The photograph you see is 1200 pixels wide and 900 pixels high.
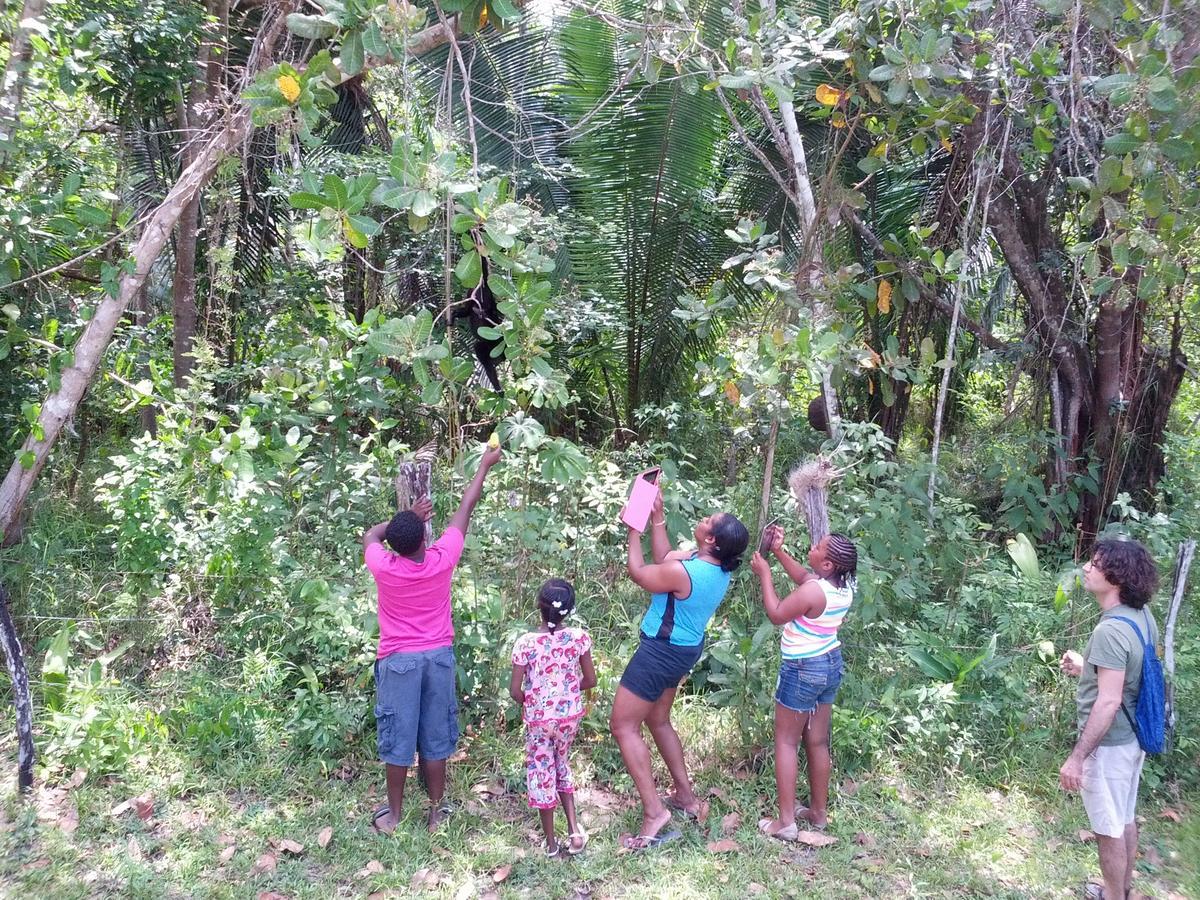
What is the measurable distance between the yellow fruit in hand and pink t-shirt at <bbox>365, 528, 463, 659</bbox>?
5.93 feet

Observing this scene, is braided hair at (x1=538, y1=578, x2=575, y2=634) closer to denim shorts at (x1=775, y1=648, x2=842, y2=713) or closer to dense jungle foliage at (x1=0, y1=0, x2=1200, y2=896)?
dense jungle foliage at (x1=0, y1=0, x2=1200, y2=896)

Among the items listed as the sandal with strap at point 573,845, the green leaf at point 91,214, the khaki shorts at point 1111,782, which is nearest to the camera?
the khaki shorts at point 1111,782

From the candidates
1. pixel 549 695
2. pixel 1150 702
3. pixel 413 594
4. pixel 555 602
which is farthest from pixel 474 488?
pixel 1150 702

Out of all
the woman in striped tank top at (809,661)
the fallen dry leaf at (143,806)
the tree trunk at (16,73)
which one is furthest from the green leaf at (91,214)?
the woman in striped tank top at (809,661)

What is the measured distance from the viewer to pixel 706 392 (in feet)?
14.5

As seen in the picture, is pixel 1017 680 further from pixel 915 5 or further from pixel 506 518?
pixel 915 5

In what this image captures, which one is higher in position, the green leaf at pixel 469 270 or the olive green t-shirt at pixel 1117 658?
the green leaf at pixel 469 270

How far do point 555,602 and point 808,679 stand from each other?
3.74 feet

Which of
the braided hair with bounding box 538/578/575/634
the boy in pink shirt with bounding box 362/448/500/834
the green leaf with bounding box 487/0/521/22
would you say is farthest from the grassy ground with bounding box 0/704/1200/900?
the green leaf with bounding box 487/0/521/22

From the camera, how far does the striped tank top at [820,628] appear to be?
3914 millimetres

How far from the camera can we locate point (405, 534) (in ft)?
12.5

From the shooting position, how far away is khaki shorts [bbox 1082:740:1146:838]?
11.3 ft

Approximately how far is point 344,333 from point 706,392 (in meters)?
1.98

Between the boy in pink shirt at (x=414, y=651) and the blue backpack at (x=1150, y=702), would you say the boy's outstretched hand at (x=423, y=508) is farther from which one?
the blue backpack at (x=1150, y=702)
